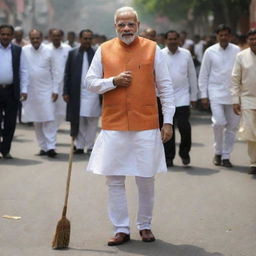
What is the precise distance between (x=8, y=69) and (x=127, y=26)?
18.3 feet

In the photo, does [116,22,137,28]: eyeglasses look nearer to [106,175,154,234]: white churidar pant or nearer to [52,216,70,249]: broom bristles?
[106,175,154,234]: white churidar pant

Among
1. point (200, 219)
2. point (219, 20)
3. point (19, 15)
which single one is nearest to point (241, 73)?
point (200, 219)

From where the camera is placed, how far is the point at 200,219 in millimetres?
7965

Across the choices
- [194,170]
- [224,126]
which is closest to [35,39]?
[224,126]

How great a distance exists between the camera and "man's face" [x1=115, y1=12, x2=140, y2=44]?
271 inches

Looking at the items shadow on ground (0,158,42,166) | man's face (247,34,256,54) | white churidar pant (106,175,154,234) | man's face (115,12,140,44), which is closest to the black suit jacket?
shadow on ground (0,158,42,166)

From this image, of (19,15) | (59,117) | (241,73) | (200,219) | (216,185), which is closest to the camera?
(200,219)

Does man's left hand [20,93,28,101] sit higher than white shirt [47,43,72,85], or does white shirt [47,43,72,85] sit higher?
white shirt [47,43,72,85]

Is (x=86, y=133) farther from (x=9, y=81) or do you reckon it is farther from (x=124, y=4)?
(x=124, y=4)

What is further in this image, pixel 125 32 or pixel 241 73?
pixel 241 73

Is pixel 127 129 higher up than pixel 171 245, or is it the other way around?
pixel 127 129

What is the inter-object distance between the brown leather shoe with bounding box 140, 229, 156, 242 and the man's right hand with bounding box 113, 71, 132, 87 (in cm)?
125

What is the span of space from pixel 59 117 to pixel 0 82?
264 centimetres

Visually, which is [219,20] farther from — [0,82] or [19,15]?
[0,82]
